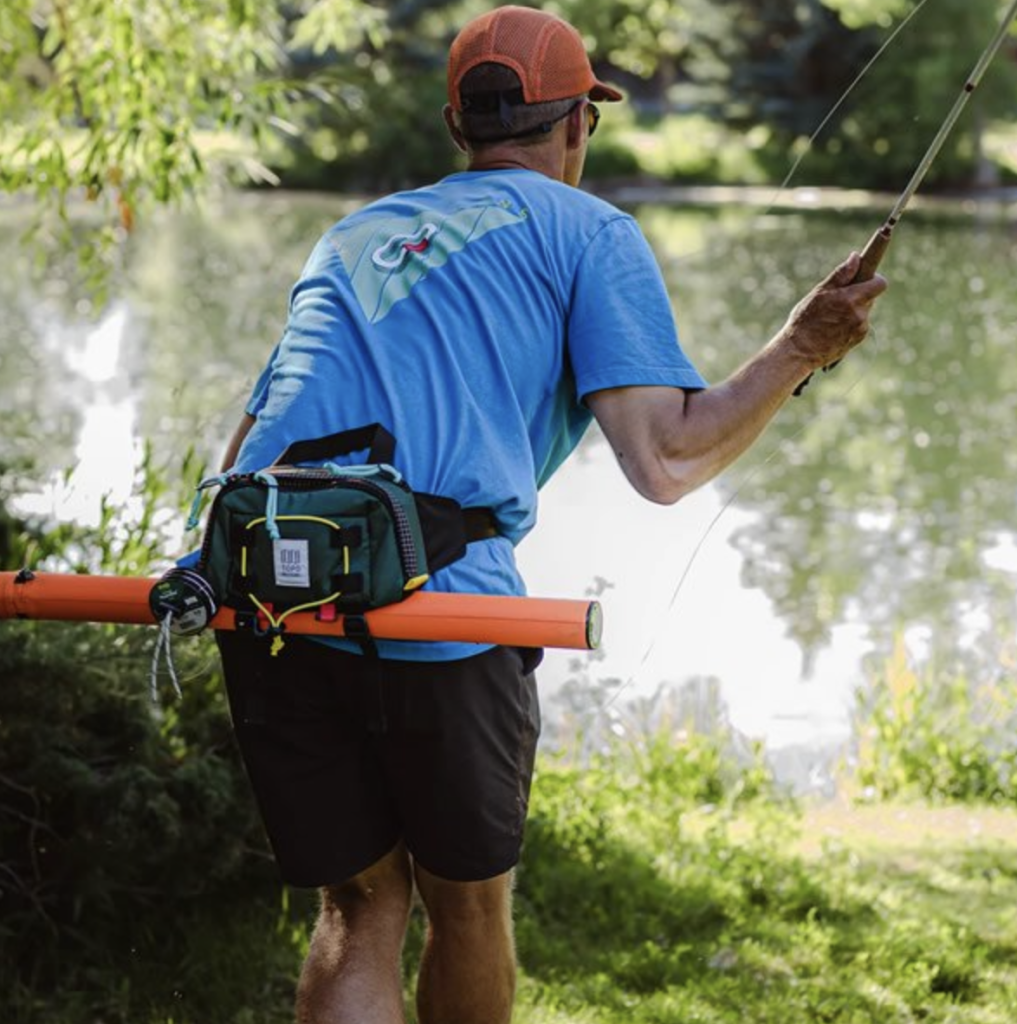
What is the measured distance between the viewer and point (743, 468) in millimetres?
13828

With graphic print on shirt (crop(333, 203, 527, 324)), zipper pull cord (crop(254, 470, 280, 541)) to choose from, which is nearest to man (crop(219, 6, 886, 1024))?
graphic print on shirt (crop(333, 203, 527, 324))

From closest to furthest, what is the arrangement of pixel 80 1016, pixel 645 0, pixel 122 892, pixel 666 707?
pixel 80 1016, pixel 122 892, pixel 666 707, pixel 645 0

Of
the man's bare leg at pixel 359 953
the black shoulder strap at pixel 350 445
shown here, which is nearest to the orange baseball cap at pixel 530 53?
the black shoulder strap at pixel 350 445

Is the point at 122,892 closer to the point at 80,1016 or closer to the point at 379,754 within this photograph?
the point at 80,1016

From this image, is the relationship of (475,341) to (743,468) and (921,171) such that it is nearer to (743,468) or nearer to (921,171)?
(921,171)

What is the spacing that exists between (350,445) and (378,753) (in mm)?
442

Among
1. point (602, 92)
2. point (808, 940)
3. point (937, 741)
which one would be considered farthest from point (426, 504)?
point (937, 741)

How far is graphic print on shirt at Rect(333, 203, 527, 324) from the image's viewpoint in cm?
275

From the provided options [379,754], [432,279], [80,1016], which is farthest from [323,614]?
[80,1016]

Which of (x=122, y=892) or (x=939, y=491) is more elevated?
(x=939, y=491)

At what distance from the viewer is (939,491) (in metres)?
14.5

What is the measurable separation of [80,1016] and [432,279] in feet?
6.70

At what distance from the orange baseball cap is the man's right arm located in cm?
47

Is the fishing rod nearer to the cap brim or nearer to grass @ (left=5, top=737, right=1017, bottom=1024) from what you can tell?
the cap brim
